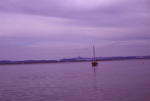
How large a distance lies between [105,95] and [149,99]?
4.38 metres

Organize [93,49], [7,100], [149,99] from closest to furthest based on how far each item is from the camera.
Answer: [149,99] < [7,100] < [93,49]

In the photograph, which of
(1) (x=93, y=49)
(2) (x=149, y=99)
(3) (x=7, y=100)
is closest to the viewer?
(2) (x=149, y=99)

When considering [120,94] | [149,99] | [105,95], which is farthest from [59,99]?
[149,99]

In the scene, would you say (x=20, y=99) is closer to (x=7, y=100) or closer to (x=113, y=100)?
(x=7, y=100)

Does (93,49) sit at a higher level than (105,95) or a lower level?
higher

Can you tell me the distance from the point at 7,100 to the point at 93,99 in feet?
27.1

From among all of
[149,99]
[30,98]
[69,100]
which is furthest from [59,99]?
[149,99]

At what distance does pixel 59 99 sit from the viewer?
2058cm

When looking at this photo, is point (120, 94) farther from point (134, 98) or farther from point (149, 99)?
point (149, 99)

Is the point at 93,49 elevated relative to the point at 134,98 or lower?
elevated

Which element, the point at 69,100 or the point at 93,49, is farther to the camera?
the point at 93,49

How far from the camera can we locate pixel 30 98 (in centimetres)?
2125

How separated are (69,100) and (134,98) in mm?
6065

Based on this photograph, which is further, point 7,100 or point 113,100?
point 7,100
